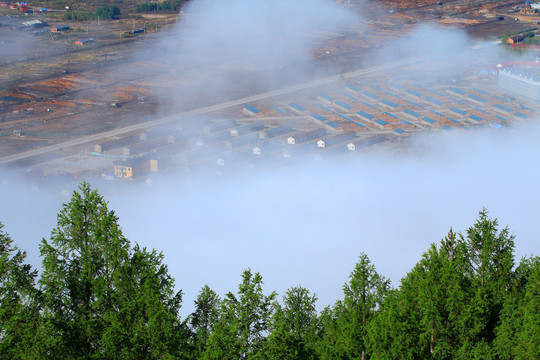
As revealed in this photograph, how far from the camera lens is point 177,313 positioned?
615 cm

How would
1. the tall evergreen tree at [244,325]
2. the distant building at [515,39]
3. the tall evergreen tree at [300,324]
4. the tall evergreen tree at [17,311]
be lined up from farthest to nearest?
the distant building at [515,39] < the tall evergreen tree at [300,324] < the tall evergreen tree at [244,325] < the tall evergreen tree at [17,311]

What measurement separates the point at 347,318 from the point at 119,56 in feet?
95.2

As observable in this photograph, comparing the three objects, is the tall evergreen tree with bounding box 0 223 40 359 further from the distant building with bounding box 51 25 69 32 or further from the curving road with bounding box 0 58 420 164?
the distant building with bounding box 51 25 69 32

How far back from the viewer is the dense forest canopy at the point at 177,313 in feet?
18.8

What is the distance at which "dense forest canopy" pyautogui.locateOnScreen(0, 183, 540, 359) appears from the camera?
5.73m

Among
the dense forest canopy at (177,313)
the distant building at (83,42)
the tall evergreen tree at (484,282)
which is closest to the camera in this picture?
the dense forest canopy at (177,313)

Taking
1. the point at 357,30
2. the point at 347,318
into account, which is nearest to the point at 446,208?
the point at 347,318

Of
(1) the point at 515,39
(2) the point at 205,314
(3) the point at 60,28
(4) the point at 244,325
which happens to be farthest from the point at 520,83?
(4) the point at 244,325

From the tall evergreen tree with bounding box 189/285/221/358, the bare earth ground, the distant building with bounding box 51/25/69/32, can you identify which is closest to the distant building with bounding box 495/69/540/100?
the bare earth ground

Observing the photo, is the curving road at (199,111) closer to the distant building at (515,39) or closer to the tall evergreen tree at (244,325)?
the distant building at (515,39)

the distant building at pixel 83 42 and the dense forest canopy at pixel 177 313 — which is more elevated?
the distant building at pixel 83 42

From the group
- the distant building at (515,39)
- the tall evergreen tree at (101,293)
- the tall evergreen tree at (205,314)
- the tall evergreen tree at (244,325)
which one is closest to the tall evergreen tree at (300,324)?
the tall evergreen tree at (244,325)

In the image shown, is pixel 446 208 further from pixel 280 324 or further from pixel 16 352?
pixel 16 352

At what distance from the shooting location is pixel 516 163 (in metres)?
21.9
